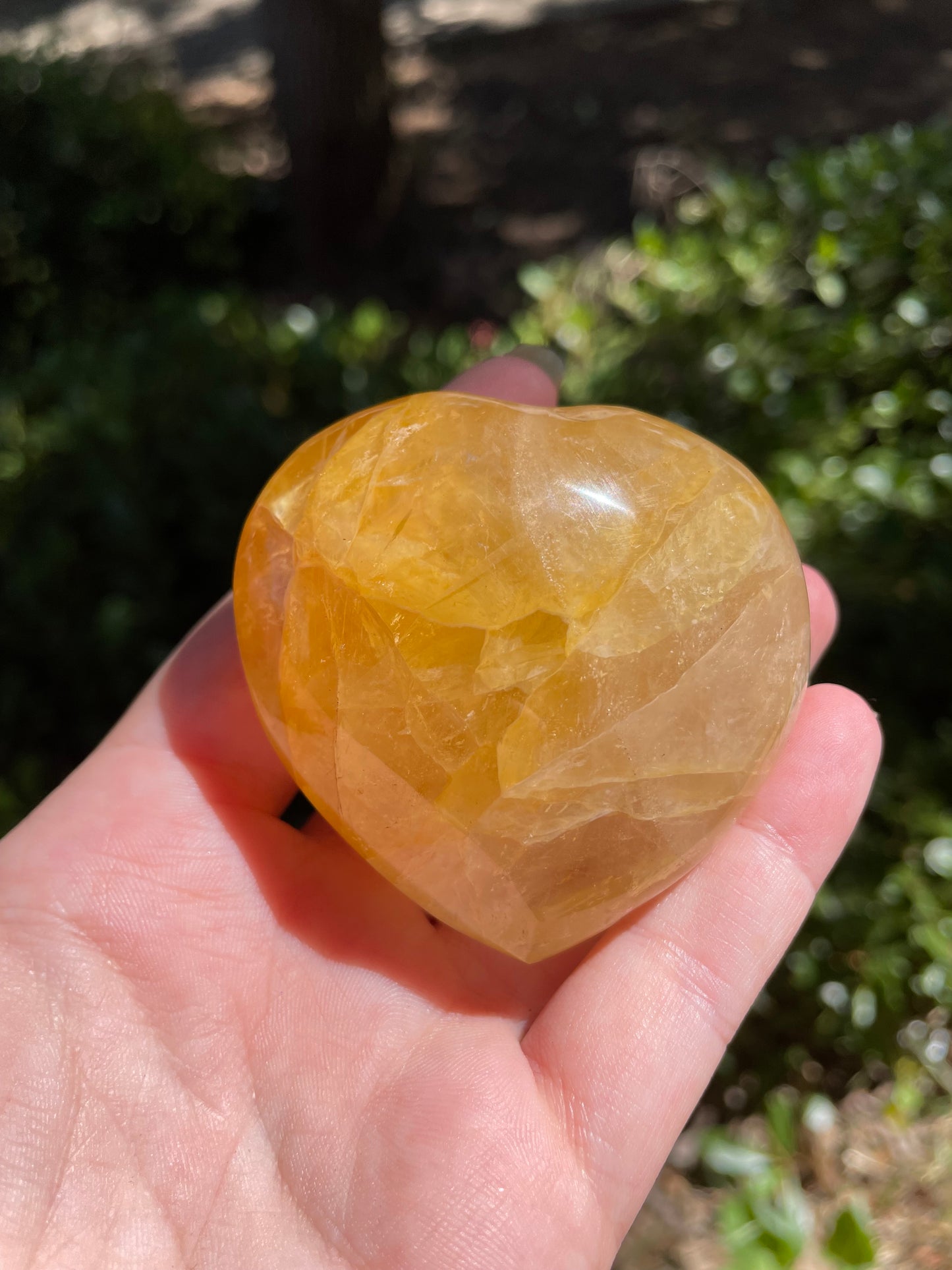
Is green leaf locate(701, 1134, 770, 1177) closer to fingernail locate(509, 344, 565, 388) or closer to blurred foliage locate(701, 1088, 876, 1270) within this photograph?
blurred foliage locate(701, 1088, 876, 1270)

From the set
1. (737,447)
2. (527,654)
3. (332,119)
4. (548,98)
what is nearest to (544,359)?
(737,447)

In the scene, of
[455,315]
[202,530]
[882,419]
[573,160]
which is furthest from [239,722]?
[573,160]

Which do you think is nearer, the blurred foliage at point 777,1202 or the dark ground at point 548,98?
the blurred foliage at point 777,1202

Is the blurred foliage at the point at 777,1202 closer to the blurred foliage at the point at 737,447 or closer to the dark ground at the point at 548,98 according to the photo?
the blurred foliage at the point at 737,447

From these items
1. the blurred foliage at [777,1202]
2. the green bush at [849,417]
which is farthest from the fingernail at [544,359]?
the blurred foliage at [777,1202]

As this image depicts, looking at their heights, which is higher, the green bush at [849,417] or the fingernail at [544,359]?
the fingernail at [544,359]
